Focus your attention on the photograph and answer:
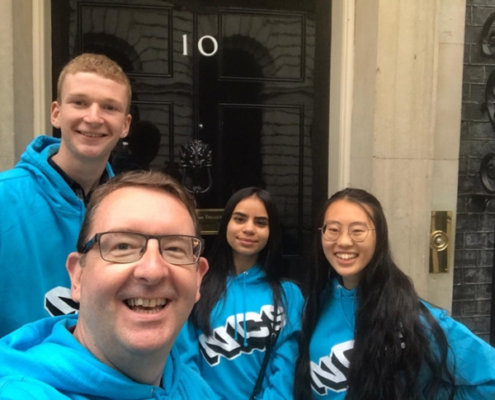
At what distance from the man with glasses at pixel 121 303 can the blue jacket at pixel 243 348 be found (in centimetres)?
105

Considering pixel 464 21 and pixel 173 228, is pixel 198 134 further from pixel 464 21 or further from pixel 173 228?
pixel 173 228

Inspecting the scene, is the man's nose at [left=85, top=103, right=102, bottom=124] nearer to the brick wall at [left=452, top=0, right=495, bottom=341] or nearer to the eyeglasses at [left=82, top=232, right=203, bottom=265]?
the eyeglasses at [left=82, top=232, right=203, bottom=265]

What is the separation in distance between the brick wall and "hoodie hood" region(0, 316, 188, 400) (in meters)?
3.10

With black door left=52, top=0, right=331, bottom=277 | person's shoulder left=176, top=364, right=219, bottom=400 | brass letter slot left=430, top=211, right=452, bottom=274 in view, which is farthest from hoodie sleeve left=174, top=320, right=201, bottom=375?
brass letter slot left=430, top=211, right=452, bottom=274

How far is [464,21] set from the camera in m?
3.32

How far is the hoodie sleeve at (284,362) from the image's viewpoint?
7.06 feet

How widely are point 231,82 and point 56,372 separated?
2.90m

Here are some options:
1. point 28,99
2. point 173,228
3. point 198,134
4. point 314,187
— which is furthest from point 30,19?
point 173,228

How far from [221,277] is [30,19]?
221 centimetres

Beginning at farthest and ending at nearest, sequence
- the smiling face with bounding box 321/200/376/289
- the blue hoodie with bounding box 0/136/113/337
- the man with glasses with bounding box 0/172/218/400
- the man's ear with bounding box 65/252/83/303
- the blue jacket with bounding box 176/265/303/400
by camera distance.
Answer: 1. the blue jacket with bounding box 176/265/303/400
2. the smiling face with bounding box 321/200/376/289
3. the blue hoodie with bounding box 0/136/113/337
4. the man's ear with bounding box 65/252/83/303
5. the man with glasses with bounding box 0/172/218/400

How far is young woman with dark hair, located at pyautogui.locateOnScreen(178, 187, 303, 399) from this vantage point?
220 centimetres

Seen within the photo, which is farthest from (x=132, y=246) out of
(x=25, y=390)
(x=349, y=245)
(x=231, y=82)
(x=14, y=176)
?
(x=231, y=82)

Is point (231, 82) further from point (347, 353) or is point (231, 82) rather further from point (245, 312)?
point (347, 353)

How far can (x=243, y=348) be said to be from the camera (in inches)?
87.6
